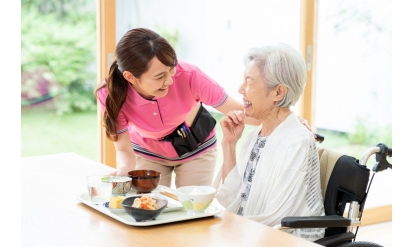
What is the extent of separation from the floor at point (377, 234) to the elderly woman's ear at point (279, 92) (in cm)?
214

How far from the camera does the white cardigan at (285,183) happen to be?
207 cm

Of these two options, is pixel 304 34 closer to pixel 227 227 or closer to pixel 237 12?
pixel 237 12

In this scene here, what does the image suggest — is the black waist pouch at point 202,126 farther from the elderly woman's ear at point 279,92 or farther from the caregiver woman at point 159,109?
the elderly woman's ear at point 279,92

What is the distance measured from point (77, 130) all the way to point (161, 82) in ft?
4.13

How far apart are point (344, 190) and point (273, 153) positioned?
1.01 feet

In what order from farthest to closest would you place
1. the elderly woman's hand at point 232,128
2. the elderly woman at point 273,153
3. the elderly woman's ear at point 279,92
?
the elderly woman's hand at point 232,128, the elderly woman's ear at point 279,92, the elderly woman at point 273,153

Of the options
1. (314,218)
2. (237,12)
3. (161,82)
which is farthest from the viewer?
(237,12)

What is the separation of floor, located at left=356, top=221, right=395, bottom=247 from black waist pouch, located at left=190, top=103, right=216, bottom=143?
1768mm

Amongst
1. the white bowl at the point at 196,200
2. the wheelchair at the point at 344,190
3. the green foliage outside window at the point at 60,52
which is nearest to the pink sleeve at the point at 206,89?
the wheelchair at the point at 344,190

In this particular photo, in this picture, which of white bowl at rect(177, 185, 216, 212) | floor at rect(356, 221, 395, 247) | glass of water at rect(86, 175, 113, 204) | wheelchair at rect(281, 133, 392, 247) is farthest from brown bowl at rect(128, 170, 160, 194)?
floor at rect(356, 221, 395, 247)

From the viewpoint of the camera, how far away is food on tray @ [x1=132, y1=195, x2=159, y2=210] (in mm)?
1774

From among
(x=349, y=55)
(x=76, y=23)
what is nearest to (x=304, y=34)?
(x=349, y=55)

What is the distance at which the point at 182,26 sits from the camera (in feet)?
12.3
